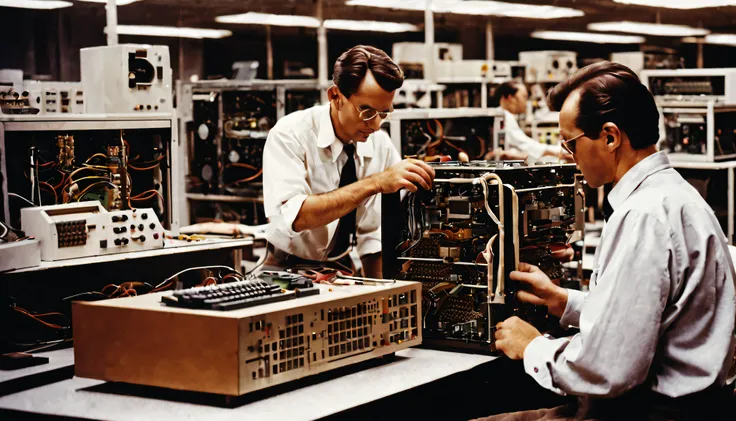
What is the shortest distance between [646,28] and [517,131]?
298 inches

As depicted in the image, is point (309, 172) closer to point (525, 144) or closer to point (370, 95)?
point (370, 95)

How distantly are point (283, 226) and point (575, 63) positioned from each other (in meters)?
8.55

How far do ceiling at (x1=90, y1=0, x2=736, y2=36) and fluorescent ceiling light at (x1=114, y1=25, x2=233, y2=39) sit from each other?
6cm

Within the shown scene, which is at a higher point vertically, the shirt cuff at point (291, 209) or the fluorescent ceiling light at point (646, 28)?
the fluorescent ceiling light at point (646, 28)

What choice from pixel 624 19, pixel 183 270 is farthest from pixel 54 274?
pixel 624 19

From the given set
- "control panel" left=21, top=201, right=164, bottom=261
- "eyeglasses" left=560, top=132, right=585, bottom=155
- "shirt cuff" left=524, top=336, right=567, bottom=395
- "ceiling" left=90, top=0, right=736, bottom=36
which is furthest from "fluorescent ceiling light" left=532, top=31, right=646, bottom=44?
"shirt cuff" left=524, top=336, right=567, bottom=395

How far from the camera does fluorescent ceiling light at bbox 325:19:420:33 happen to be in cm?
1244

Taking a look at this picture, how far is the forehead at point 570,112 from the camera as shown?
200 cm

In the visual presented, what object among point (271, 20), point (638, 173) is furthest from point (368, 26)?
point (638, 173)

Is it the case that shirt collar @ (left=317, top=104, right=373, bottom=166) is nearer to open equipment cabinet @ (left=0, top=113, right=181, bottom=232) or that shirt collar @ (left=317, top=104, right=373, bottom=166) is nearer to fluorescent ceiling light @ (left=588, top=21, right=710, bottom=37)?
open equipment cabinet @ (left=0, top=113, right=181, bottom=232)

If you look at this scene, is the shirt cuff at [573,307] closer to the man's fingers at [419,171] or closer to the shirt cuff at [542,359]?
the shirt cuff at [542,359]

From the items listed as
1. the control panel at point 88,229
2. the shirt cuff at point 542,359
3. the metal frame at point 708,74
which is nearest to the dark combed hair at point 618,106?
the shirt cuff at point 542,359

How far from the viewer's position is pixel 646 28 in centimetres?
1385

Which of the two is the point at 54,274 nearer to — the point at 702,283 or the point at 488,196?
the point at 488,196
